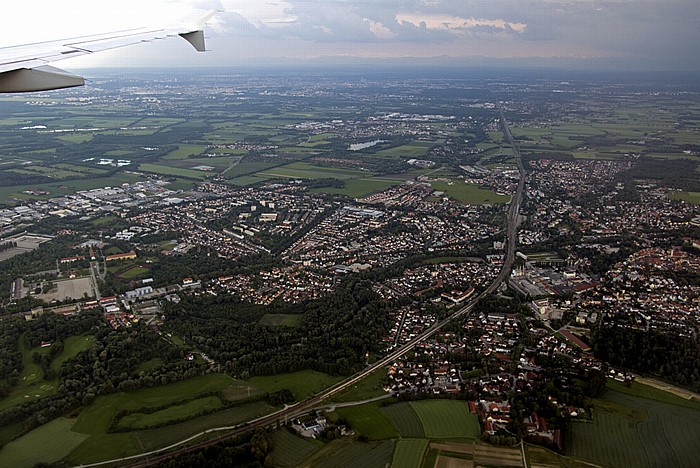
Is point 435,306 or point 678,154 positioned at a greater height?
point 678,154

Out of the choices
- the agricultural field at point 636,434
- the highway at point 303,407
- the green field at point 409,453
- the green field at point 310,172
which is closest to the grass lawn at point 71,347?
the highway at point 303,407

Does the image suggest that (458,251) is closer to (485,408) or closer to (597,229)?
(597,229)

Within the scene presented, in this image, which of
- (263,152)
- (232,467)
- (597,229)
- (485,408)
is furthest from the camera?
(263,152)

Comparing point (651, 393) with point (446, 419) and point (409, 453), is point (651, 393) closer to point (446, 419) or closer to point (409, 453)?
point (446, 419)

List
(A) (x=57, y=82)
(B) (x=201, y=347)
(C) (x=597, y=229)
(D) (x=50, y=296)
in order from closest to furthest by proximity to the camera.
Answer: (A) (x=57, y=82), (B) (x=201, y=347), (D) (x=50, y=296), (C) (x=597, y=229)

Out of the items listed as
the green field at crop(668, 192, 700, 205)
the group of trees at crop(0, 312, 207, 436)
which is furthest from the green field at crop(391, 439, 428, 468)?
the green field at crop(668, 192, 700, 205)

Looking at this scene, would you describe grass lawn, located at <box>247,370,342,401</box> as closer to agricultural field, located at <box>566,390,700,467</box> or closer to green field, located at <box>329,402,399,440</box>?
green field, located at <box>329,402,399,440</box>

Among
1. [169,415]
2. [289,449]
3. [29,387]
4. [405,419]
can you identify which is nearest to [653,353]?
[405,419]

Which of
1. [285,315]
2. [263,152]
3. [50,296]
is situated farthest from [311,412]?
[263,152]
